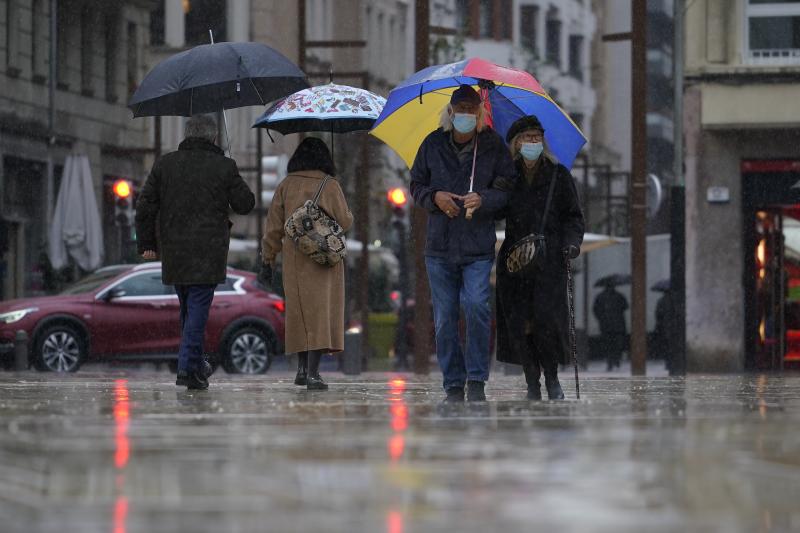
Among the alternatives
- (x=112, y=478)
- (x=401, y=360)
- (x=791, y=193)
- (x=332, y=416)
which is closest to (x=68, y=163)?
(x=401, y=360)

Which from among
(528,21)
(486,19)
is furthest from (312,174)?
(528,21)

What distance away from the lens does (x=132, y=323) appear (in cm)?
2970

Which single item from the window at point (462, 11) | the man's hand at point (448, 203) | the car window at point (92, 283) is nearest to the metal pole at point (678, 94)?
the car window at point (92, 283)

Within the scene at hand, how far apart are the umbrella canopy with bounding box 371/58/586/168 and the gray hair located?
44.7 inches

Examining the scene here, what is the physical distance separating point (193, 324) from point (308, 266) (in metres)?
0.87

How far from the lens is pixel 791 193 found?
32188 mm

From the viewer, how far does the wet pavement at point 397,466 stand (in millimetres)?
6391

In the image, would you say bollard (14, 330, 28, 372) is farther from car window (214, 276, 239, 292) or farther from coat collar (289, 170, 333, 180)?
coat collar (289, 170, 333, 180)

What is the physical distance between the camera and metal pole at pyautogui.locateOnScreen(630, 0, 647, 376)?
79.1 ft

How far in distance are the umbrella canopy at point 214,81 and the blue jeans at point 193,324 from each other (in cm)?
173

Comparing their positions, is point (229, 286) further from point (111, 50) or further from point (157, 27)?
point (157, 27)

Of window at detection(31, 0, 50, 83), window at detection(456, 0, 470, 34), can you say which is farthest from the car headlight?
window at detection(456, 0, 470, 34)

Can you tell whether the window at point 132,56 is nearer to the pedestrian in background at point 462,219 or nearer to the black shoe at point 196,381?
the black shoe at point 196,381

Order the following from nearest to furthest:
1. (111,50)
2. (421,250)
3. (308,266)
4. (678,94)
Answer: (308,266)
(421,250)
(678,94)
(111,50)
